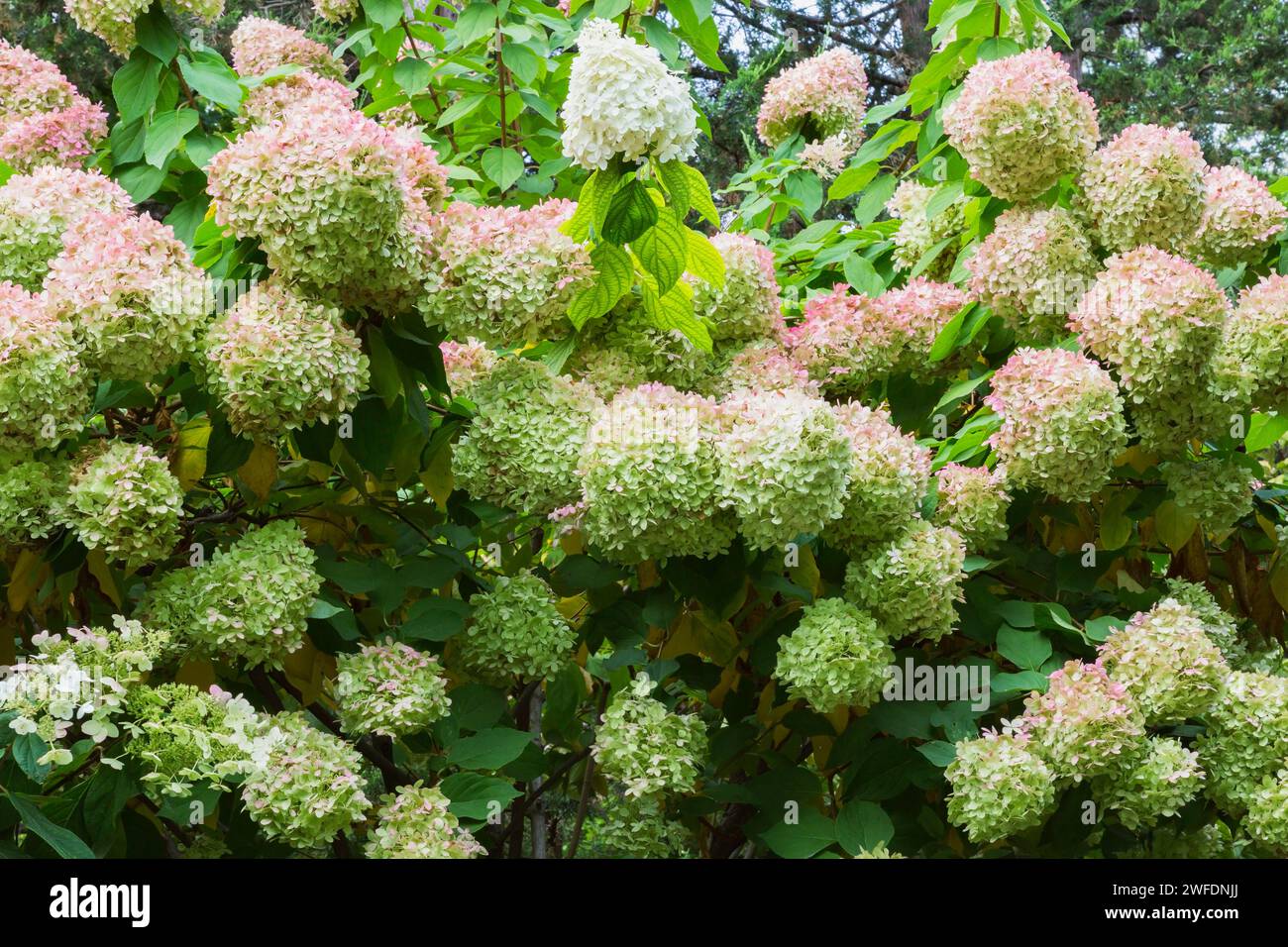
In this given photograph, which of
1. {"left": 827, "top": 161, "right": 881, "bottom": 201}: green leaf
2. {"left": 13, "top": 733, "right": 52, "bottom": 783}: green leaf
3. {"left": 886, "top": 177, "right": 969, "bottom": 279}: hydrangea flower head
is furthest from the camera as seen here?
{"left": 827, "top": 161, "right": 881, "bottom": 201}: green leaf

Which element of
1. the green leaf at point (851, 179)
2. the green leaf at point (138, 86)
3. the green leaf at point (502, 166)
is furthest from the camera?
the green leaf at point (851, 179)

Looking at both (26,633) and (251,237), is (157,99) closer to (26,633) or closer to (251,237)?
(251,237)

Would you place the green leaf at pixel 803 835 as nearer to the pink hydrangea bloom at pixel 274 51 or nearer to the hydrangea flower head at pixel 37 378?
the hydrangea flower head at pixel 37 378

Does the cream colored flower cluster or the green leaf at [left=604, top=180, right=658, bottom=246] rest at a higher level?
the cream colored flower cluster

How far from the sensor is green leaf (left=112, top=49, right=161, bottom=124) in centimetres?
274

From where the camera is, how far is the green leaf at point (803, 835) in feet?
7.83

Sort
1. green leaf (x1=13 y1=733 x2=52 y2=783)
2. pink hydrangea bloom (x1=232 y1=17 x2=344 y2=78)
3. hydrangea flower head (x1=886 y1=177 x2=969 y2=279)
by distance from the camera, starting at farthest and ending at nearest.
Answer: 1. pink hydrangea bloom (x1=232 y1=17 x2=344 y2=78)
2. hydrangea flower head (x1=886 y1=177 x2=969 y2=279)
3. green leaf (x1=13 y1=733 x2=52 y2=783)

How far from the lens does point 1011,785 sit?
2264 millimetres

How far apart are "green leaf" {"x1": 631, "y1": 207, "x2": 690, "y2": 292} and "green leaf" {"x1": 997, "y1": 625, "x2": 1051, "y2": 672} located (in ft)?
3.00

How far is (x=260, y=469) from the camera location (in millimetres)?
2340

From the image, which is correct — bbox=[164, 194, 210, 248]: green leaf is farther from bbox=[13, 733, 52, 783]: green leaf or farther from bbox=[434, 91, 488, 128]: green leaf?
bbox=[13, 733, 52, 783]: green leaf

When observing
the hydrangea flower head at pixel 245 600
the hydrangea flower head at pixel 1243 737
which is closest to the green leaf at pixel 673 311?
the hydrangea flower head at pixel 245 600

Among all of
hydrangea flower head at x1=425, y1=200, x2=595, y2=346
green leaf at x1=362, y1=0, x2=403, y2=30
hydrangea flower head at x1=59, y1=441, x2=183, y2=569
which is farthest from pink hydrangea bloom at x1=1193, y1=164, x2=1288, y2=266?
hydrangea flower head at x1=59, y1=441, x2=183, y2=569

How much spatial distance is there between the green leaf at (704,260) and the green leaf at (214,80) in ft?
3.22
